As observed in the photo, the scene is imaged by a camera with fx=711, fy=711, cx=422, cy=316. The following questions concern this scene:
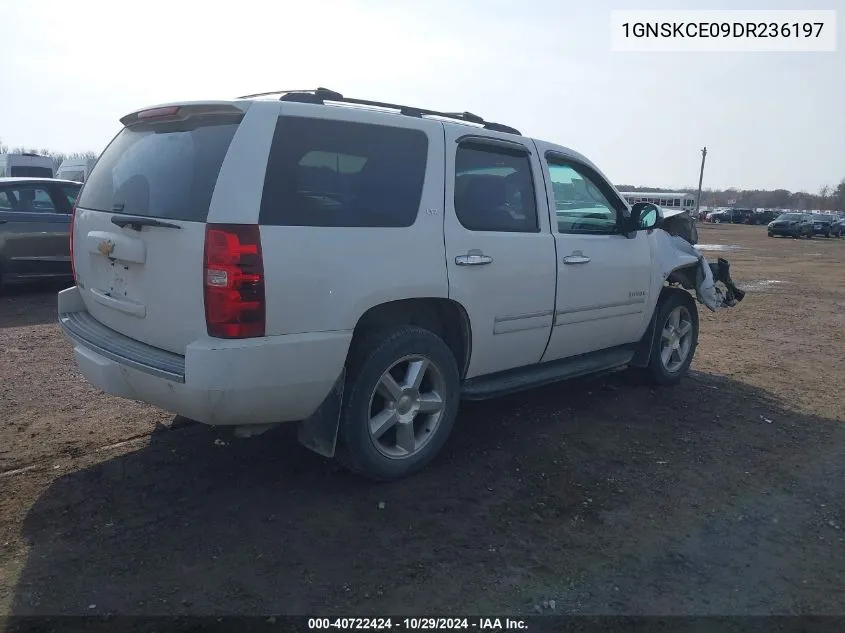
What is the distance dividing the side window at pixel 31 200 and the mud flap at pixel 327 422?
7.84 meters

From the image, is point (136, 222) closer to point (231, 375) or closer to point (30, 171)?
point (231, 375)

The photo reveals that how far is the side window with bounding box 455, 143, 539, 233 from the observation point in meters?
4.18

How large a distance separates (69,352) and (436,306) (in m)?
4.20

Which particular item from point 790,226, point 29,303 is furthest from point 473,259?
point 790,226

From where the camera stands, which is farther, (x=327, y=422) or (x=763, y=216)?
(x=763, y=216)

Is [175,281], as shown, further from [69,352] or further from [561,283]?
[69,352]

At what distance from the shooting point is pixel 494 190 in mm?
4391

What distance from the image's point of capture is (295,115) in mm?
3449

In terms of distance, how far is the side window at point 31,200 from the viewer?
9594 millimetres

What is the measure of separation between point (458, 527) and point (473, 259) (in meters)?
1.48

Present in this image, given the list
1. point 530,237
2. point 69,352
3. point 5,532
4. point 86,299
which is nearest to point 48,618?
point 5,532

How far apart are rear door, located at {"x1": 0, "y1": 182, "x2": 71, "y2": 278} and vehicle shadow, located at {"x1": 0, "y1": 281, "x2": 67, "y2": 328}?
1.25 feet

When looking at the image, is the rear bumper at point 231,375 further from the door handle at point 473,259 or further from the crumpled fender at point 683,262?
the crumpled fender at point 683,262

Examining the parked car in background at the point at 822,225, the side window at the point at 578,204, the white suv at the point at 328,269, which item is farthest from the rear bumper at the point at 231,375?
the parked car in background at the point at 822,225
